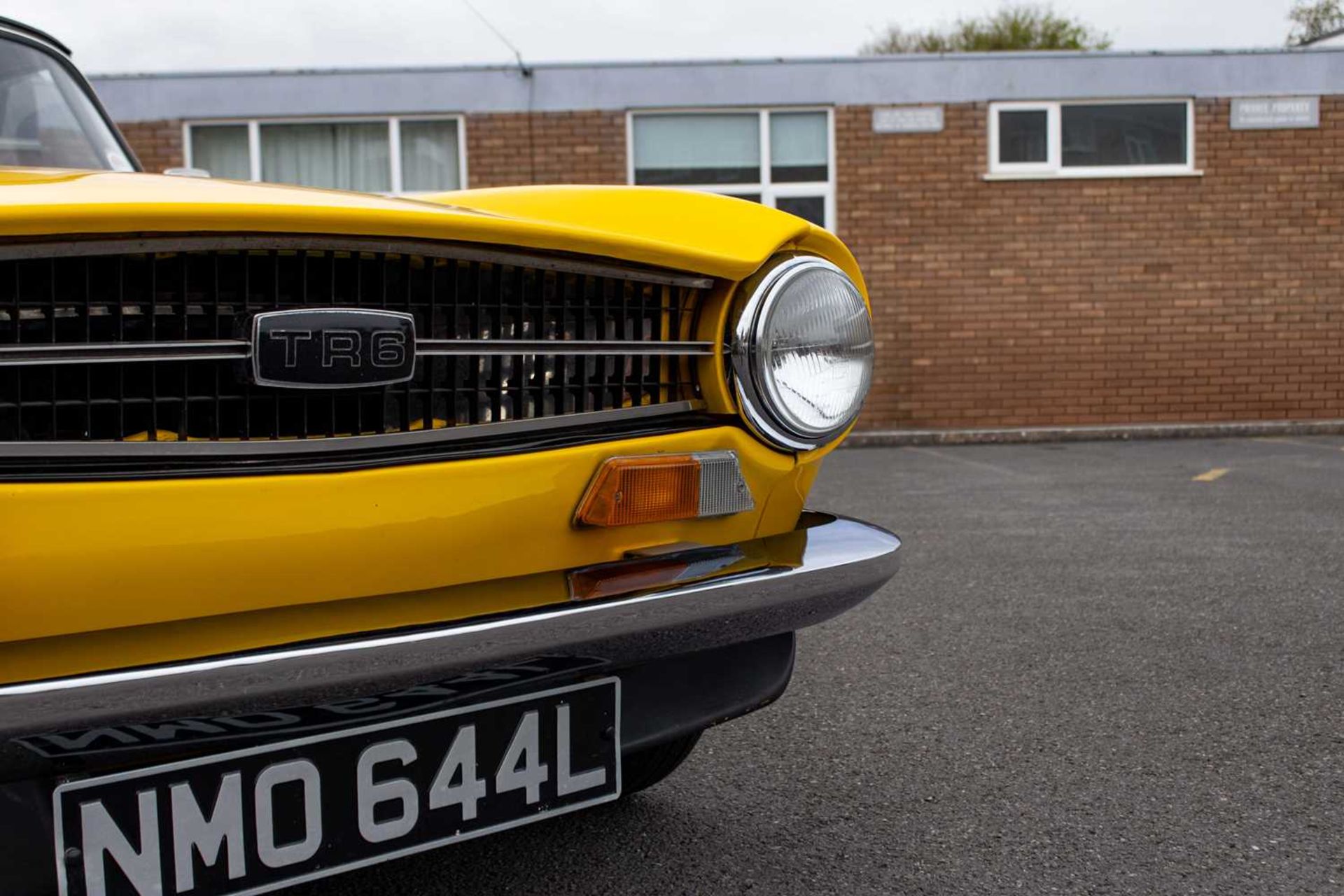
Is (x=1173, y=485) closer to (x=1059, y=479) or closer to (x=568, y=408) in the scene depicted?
(x=1059, y=479)

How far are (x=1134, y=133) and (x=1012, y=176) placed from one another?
1.21 m

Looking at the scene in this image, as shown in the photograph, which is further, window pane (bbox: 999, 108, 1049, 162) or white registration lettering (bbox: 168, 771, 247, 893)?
window pane (bbox: 999, 108, 1049, 162)

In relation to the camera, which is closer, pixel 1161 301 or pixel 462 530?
pixel 462 530

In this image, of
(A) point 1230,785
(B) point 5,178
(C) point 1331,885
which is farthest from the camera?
(A) point 1230,785

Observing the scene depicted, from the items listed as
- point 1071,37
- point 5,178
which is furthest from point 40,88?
point 1071,37

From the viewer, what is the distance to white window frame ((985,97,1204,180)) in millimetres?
11211

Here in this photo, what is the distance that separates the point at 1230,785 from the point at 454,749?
5.30 ft

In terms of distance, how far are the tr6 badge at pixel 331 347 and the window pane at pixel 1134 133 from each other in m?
11.0

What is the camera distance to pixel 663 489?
5.32 feet

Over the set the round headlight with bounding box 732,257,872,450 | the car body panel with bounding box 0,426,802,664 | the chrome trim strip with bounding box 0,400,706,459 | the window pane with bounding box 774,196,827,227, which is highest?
the window pane with bounding box 774,196,827,227

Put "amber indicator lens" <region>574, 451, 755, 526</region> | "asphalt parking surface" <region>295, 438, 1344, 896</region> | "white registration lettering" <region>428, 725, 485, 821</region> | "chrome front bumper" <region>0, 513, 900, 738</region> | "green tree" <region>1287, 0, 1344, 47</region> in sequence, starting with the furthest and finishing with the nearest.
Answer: "green tree" <region>1287, 0, 1344, 47</region>, "asphalt parking surface" <region>295, 438, 1344, 896</region>, "amber indicator lens" <region>574, 451, 755, 526</region>, "white registration lettering" <region>428, 725, 485, 821</region>, "chrome front bumper" <region>0, 513, 900, 738</region>

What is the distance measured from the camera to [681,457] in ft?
5.40

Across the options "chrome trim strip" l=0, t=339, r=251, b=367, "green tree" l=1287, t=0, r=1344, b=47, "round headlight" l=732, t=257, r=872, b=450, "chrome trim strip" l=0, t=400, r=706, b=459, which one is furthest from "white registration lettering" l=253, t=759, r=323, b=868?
"green tree" l=1287, t=0, r=1344, b=47

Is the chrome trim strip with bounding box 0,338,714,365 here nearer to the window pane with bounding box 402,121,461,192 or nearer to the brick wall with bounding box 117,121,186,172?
the window pane with bounding box 402,121,461,192
